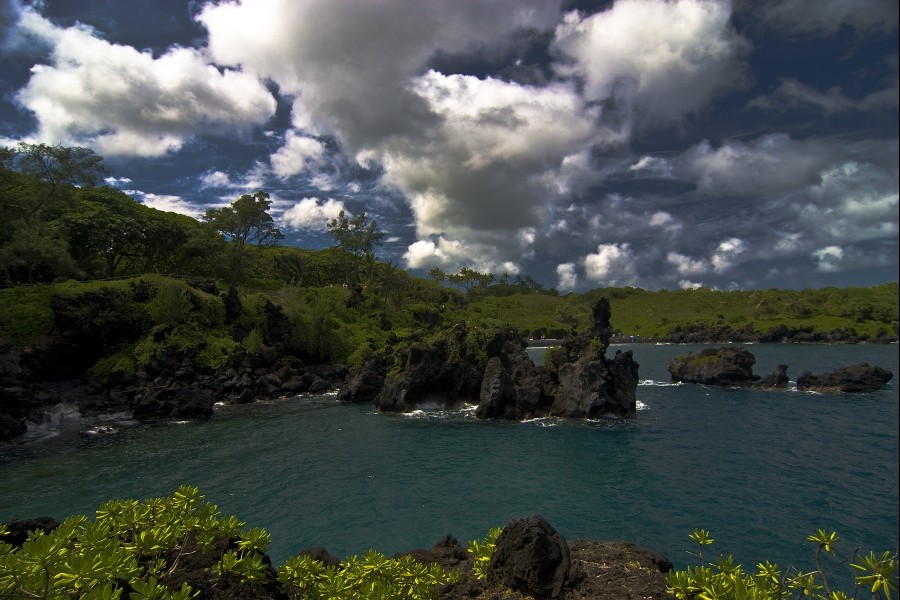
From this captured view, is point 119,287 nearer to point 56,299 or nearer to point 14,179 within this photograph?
point 56,299

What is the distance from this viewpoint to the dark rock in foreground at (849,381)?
53.9 metres

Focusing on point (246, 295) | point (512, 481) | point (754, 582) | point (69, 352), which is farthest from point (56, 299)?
point (754, 582)

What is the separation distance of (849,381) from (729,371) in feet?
41.4

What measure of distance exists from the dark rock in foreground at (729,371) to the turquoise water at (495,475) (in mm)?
13961

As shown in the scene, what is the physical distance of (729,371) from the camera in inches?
2478

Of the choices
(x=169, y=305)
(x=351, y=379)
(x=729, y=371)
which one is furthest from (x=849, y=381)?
(x=169, y=305)

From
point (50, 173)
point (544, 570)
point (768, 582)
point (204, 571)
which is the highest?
point (50, 173)

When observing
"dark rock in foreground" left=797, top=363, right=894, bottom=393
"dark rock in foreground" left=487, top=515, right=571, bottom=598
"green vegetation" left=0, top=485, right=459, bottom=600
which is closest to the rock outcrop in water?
"dark rock in foreground" left=797, top=363, right=894, bottom=393

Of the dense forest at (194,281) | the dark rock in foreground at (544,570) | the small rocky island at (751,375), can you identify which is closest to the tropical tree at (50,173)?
the dense forest at (194,281)

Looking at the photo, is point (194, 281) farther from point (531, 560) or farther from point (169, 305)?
point (531, 560)

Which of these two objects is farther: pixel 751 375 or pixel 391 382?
pixel 751 375

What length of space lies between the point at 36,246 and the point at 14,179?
524 inches

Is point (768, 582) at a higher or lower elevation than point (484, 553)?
higher

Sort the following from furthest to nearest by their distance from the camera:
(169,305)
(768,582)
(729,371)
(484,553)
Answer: (729,371) → (169,305) → (484,553) → (768,582)
